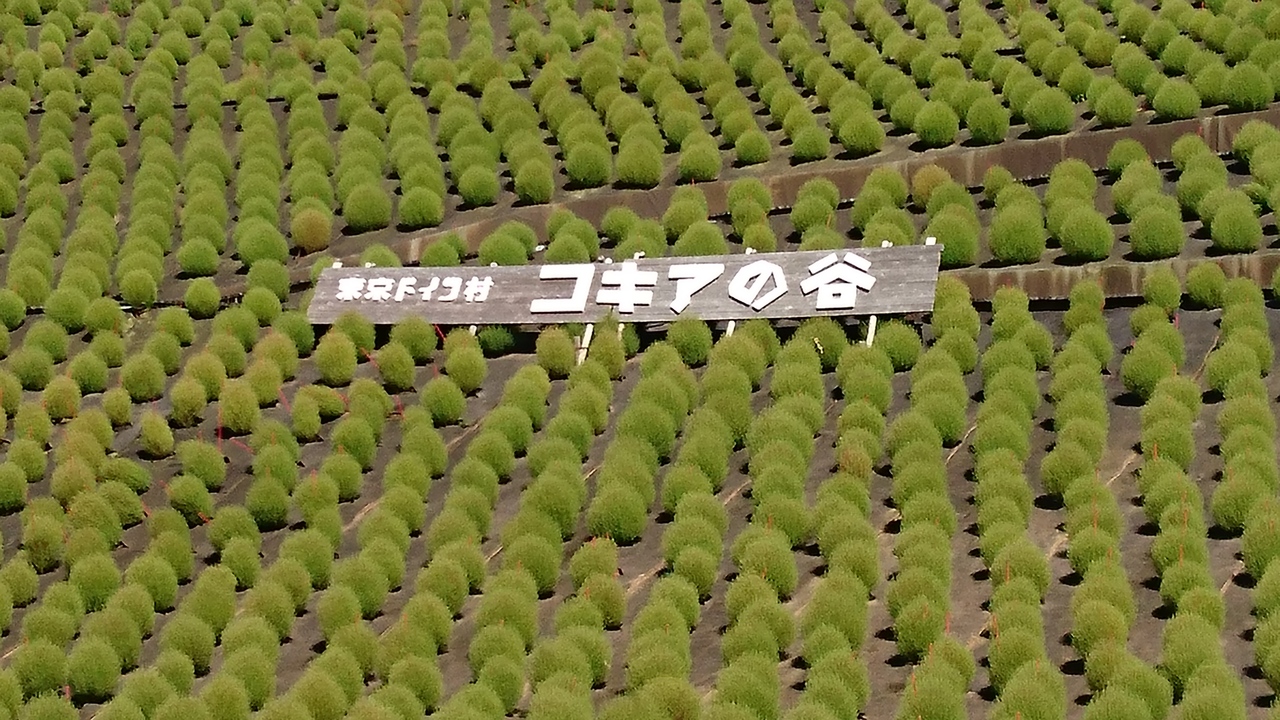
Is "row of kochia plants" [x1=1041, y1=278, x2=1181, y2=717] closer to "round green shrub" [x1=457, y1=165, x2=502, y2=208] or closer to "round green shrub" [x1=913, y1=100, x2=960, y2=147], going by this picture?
"round green shrub" [x1=913, y1=100, x2=960, y2=147]

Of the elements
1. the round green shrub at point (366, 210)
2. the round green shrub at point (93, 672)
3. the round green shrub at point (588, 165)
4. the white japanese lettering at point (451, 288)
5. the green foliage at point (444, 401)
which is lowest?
the round green shrub at point (93, 672)

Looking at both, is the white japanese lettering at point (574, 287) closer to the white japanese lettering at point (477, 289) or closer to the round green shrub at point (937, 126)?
the white japanese lettering at point (477, 289)

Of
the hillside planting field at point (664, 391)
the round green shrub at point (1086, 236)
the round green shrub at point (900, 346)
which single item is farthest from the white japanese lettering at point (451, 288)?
the round green shrub at point (1086, 236)

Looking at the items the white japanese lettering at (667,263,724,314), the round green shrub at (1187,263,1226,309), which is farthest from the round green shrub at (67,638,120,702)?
the round green shrub at (1187,263,1226,309)

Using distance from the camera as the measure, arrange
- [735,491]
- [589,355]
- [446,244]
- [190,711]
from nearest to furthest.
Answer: [190,711], [735,491], [589,355], [446,244]

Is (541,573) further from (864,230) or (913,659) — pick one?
(864,230)

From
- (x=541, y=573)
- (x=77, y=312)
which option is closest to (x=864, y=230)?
(x=541, y=573)
